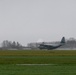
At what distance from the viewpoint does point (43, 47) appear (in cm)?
18725

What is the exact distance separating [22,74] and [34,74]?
0.89m

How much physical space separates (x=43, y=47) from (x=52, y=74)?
531ft

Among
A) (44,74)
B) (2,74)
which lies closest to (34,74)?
(44,74)

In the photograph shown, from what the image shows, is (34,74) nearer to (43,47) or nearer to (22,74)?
(22,74)

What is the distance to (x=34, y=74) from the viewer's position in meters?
25.5

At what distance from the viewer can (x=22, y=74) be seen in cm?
2538

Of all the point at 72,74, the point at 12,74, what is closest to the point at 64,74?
the point at 72,74

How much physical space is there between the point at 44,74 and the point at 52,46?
163 m

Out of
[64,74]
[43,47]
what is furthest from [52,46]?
[64,74]

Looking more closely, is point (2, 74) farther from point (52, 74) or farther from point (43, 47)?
point (43, 47)

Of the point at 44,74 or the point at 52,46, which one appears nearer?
the point at 44,74

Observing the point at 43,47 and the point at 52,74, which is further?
the point at 43,47

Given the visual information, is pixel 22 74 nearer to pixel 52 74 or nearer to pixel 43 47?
pixel 52 74

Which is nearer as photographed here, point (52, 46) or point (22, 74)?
point (22, 74)
